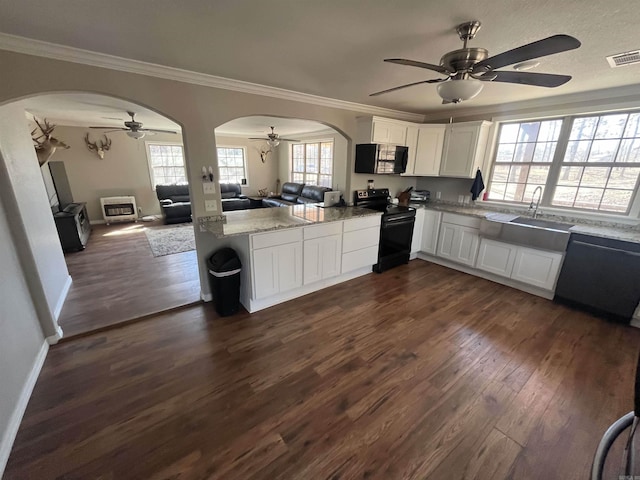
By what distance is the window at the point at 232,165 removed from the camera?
8.10 meters

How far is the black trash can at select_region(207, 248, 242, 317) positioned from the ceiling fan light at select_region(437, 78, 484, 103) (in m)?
2.37

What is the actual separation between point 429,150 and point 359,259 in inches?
87.3

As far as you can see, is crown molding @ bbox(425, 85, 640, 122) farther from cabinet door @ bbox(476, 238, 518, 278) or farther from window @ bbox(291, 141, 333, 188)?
window @ bbox(291, 141, 333, 188)

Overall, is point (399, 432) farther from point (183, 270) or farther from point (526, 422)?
point (183, 270)

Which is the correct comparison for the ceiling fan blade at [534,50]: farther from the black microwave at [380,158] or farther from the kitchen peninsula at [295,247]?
the black microwave at [380,158]

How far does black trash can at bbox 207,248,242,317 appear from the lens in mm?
2723

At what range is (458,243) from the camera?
4.02 metres

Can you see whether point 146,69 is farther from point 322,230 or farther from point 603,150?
point 603,150

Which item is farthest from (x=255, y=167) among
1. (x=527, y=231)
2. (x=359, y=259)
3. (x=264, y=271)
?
(x=527, y=231)

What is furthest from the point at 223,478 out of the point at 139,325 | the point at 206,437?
the point at 139,325

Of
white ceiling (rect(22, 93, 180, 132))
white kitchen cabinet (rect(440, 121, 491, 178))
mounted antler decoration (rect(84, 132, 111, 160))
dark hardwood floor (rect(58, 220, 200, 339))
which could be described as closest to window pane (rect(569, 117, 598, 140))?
white kitchen cabinet (rect(440, 121, 491, 178))

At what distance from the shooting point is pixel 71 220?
4.53 m

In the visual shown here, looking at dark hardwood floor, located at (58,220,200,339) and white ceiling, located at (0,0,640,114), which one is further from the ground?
white ceiling, located at (0,0,640,114)

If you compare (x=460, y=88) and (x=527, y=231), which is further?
(x=527, y=231)
